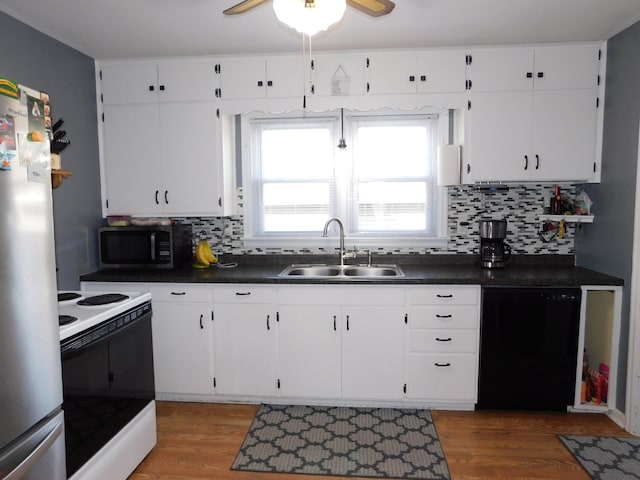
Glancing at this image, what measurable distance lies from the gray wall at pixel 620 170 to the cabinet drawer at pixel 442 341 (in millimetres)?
928

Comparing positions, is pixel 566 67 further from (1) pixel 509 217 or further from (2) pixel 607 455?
(2) pixel 607 455

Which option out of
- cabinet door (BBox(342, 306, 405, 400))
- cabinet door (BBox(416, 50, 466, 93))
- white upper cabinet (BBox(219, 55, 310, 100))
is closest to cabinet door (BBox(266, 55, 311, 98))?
white upper cabinet (BBox(219, 55, 310, 100))

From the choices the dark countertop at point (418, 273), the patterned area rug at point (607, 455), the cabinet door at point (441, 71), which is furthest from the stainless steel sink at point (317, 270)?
the patterned area rug at point (607, 455)

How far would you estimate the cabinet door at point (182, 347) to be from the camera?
299 centimetres

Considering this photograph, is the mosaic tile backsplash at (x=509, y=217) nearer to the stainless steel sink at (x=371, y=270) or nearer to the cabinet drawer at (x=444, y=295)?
the stainless steel sink at (x=371, y=270)

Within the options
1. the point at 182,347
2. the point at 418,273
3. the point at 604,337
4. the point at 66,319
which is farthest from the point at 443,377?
the point at 66,319

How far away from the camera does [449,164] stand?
3.12 meters

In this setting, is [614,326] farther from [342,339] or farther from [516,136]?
[342,339]

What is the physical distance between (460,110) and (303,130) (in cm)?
119

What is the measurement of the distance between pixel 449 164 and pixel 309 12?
1.86 m

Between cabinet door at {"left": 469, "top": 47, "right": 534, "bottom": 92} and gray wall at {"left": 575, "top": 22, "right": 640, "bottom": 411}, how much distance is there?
51cm

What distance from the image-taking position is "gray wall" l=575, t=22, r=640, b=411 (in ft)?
8.63

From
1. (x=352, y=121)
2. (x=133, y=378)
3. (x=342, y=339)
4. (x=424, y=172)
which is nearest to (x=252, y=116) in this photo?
(x=352, y=121)

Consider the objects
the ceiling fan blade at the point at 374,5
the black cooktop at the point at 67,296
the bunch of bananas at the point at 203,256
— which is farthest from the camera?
the bunch of bananas at the point at 203,256
